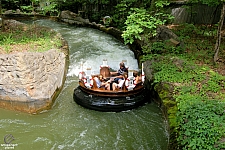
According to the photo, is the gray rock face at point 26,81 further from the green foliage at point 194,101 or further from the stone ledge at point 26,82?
the green foliage at point 194,101

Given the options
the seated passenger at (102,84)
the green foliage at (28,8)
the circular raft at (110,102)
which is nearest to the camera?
the circular raft at (110,102)

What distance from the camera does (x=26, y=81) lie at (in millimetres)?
7262

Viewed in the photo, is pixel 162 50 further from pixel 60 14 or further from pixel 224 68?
pixel 60 14

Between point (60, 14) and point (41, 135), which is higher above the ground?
point (60, 14)

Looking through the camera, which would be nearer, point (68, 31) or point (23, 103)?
point (23, 103)

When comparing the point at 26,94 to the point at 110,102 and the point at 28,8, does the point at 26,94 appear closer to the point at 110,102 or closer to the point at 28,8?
the point at 110,102

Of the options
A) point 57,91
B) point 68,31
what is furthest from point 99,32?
point 57,91

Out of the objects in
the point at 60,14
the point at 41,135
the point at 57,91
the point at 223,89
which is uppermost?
the point at 60,14

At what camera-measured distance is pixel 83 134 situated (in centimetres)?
654

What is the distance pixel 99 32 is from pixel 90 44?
273cm

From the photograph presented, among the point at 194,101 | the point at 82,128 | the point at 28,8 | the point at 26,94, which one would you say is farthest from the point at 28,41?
the point at 28,8

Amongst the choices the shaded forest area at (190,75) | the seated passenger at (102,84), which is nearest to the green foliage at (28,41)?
the shaded forest area at (190,75)

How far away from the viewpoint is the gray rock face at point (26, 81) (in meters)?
7.23

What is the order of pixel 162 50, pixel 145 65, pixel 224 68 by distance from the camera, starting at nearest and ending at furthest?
pixel 224 68 < pixel 145 65 < pixel 162 50
